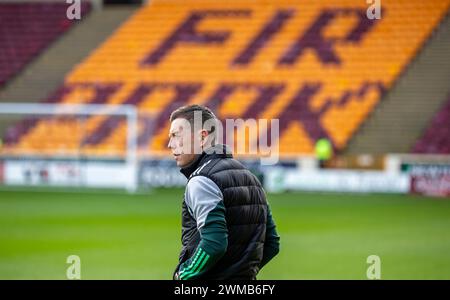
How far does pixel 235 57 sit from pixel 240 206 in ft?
90.1

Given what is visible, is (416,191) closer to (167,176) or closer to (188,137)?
(167,176)

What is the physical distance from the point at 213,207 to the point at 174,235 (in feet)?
36.0

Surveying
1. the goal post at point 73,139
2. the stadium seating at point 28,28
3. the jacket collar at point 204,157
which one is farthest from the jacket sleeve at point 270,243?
the stadium seating at point 28,28

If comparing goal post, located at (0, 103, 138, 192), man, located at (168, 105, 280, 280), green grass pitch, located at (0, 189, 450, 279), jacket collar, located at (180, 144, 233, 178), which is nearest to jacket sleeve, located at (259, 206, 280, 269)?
man, located at (168, 105, 280, 280)

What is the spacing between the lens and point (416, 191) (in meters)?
24.7

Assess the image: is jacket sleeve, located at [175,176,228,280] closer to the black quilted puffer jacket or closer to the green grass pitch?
the black quilted puffer jacket

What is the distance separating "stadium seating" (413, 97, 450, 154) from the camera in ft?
86.6

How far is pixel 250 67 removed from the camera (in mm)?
31391

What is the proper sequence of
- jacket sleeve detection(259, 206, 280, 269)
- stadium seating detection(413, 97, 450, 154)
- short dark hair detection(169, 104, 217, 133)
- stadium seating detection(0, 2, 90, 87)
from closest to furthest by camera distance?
short dark hair detection(169, 104, 217, 133) < jacket sleeve detection(259, 206, 280, 269) < stadium seating detection(413, 97, 450, 154) < stadium seating detection(0, 2, 90, 87)

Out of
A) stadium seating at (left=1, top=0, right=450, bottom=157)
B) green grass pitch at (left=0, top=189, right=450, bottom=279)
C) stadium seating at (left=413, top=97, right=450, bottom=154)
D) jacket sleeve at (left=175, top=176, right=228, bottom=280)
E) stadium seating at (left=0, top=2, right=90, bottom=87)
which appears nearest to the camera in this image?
jacket sleeve at (left=175, top=176, right=228, bottom=280)

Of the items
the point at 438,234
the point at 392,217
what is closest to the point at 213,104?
the point at 392,217

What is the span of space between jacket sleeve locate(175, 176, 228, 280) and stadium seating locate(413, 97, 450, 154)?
2237cm

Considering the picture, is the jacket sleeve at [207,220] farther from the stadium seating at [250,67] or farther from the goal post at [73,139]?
the stadium seating at [250,67]

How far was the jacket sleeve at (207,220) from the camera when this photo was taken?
4531 mm
